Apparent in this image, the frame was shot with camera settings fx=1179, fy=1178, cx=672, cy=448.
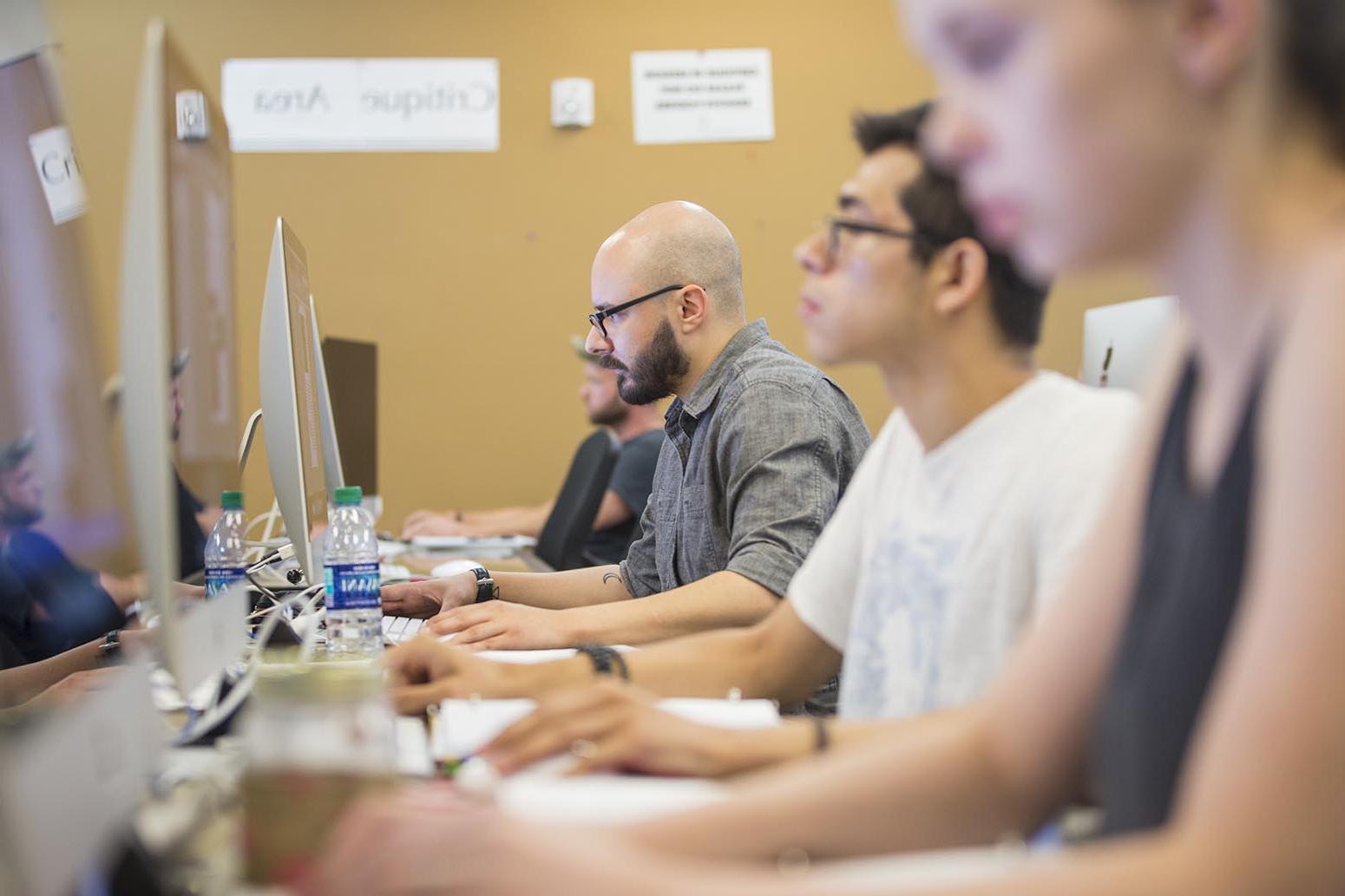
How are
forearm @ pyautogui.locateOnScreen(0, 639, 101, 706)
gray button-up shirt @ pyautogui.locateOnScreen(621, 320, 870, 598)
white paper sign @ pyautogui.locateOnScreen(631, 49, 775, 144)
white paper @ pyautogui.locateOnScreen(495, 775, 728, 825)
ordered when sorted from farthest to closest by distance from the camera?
white paper sign @ pyautogui.locateOnScreen(631, 49, 775, 144)
gray button-up shirt @ pyautogui.locateOnScreen(621, 320, 870, 598)
forearm @ pyautogui.locateOnScreen(0, 639, 101, 706)
white paper @ pyautogui.locateOnScreen(495, 775, 728, 825)

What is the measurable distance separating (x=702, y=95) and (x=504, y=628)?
3093 mm

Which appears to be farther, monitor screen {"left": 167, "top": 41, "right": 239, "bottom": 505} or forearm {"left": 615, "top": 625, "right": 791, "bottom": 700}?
forearm {"left": 615, "top": 625, "right": 791, "bottom": 700}

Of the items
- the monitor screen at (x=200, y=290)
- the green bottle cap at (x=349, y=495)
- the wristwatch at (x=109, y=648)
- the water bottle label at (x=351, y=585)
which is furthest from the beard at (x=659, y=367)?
the wristwatch at (x=109, y=648)

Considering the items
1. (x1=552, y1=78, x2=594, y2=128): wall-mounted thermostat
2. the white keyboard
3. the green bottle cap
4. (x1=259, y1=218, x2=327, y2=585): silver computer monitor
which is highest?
(x1=552, y1=78, x2=594, y2=128): wall-mounted thermostat

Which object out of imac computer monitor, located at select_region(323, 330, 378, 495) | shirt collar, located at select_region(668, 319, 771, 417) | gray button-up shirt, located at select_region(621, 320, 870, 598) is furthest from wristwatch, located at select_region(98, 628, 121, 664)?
imac computer monitor, located at select_region(323, 330, 378, 495)

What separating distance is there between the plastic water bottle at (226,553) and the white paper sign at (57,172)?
17.8 inches

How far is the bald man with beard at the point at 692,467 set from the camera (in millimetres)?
1803

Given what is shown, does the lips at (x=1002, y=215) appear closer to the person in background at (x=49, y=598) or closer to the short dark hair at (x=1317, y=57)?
the short dark hair at (x=1317, y=57)

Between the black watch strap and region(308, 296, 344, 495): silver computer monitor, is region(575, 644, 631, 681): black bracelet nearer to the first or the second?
the black watch strap

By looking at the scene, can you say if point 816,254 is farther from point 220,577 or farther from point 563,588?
point 563,588

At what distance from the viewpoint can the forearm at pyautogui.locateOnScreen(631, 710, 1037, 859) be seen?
783 mm

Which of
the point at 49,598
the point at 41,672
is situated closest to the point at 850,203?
the point at 41,672

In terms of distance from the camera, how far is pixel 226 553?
5.82ft

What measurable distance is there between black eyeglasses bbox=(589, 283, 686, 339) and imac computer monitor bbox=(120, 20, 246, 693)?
1086 mm
